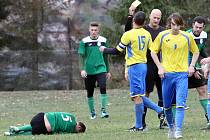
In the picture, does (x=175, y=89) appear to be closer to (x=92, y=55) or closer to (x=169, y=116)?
(x=169, y=116)

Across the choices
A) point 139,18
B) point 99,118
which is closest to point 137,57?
point 139,18

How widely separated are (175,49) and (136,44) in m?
1.48

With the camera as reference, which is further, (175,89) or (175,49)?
(175,89)

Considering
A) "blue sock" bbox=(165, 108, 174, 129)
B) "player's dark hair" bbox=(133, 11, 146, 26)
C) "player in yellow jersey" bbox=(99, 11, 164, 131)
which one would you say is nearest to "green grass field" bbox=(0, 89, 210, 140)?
"blue sock" bbox=(165, 108, 174, 129)

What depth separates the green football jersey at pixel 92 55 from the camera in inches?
615

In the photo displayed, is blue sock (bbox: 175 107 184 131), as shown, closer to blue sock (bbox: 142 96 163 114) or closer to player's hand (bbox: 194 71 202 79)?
blue sock (bbox: 142 96 163 114)

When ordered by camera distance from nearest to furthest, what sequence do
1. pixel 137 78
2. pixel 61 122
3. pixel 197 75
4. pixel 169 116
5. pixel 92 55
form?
pixel 169 116, pixel 61 122, pixel 137 78, pixel 197 75, pixel 92 55

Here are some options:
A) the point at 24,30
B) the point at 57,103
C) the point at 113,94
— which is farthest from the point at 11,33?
the point at 57,103

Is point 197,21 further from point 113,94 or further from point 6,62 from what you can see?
point 6,62

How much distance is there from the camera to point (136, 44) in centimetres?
1183

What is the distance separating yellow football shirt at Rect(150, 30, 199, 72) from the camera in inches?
412

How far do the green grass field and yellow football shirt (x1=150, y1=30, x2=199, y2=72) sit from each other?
3.68 ft

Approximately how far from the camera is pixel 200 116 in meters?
15.5

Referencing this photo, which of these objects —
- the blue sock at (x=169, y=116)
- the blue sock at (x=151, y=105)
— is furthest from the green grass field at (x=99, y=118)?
the blue sock at (x=151, y=105)
